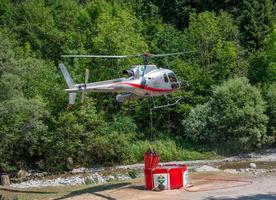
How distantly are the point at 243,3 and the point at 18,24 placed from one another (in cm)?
2732

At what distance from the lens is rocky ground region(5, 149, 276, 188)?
37.7 meters

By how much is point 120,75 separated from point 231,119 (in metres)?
11.2

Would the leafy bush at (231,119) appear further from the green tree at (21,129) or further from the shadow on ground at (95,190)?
the shadow on ground at (95,190)

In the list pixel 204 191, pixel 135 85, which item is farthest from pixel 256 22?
pixel 204 191

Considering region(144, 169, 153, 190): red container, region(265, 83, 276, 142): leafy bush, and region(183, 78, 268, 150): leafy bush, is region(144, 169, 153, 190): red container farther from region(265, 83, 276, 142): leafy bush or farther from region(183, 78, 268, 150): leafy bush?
region(265, 83, 276, 142): leafy bush

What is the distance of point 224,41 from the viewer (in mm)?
60625

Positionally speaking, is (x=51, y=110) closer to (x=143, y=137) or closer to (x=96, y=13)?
(x=143, y=137)

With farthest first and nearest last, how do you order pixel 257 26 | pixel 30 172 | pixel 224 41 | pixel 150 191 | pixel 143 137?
pixel 257 26 → pixel 224 41 → pixel 143 137 → pixel 30 172 → pixel 150 191

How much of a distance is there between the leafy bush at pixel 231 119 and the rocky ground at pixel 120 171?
67.1 inches

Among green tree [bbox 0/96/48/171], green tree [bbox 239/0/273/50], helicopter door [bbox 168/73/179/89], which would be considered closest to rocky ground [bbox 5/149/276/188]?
green tree [bbox 0/96/48/171]

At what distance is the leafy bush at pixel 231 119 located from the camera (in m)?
47.4

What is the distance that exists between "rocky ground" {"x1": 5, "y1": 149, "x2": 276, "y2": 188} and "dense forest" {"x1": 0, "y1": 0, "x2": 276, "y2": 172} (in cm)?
152

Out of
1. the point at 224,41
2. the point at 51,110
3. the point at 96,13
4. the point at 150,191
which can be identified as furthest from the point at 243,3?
the point at 150,191

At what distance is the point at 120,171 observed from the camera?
141ft
